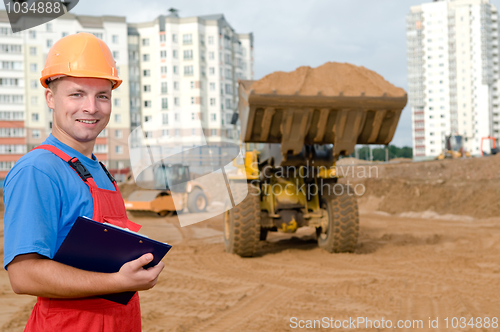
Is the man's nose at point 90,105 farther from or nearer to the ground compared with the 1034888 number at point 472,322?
farther from the ground

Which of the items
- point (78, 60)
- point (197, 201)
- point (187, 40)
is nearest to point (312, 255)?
point (197, 201)

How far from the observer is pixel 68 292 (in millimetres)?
1419

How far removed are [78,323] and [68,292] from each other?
0.21 meters

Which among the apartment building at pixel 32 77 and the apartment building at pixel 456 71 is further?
the apartment building at pixel 456 71

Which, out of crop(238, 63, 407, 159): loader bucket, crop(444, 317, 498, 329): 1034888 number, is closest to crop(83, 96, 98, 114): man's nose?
crop(444, 317, 498, 329): 1034888 number

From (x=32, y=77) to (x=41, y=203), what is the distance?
51.0 metres

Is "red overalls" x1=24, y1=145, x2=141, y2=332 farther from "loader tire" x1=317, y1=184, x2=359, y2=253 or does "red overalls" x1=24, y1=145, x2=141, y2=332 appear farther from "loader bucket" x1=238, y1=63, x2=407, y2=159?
"loader tire" x1=317, y1=184, x2=359, y2=253

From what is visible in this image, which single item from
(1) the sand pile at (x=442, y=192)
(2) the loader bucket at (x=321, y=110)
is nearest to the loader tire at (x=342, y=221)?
(2) the loader bucket at (x=321, y=110)

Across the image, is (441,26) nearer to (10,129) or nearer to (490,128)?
(490,128)

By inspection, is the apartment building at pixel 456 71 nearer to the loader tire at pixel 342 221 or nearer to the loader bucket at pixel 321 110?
the loader tire at pixel 342 221

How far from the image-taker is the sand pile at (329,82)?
6.65 meters

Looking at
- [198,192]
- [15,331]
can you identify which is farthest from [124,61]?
[15,331]

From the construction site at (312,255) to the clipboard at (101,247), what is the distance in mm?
3435

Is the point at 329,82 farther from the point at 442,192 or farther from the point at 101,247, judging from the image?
the point at 442,192
